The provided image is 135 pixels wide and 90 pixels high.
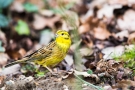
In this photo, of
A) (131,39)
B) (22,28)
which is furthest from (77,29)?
(22,28)

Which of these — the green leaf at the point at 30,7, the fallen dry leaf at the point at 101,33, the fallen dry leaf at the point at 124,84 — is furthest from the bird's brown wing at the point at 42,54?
the green leaf at the point at 30,7

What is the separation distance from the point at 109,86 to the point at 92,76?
32 cm

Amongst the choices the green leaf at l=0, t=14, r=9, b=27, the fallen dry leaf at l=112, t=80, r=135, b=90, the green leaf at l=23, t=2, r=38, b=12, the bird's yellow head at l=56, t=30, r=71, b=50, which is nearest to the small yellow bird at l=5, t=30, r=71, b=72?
the bird's yellow head at l=56, t=30, r=71, b=50

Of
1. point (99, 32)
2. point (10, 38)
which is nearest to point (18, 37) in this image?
point (10, 38)

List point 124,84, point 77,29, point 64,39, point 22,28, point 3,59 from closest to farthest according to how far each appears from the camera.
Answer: point 77,29 < point 124,84 < point 64,39 < point 3,59 < point 22,28

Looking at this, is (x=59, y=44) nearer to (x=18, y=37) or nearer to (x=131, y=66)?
(x=131, y=66)

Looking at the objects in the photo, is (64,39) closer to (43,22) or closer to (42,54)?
(42,54)

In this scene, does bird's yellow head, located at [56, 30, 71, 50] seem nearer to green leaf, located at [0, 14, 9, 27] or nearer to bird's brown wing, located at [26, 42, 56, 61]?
bird's brown wing, located at [26, 42, 56, 61]

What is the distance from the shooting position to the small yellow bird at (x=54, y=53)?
6816mm

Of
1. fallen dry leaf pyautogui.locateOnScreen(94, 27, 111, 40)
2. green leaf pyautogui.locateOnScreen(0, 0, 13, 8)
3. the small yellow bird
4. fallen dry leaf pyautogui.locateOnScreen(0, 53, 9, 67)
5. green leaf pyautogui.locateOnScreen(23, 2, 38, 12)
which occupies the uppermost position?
green leaf pyautogui.locateOnScreen(0, 0, 13, 8)

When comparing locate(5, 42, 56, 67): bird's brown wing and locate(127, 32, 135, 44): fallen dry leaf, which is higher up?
locate(127, 32, 135, 44): fallen dry leaf

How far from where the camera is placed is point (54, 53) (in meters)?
6.89

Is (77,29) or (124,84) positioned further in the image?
(124,84)

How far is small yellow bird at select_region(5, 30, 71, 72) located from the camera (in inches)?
268
